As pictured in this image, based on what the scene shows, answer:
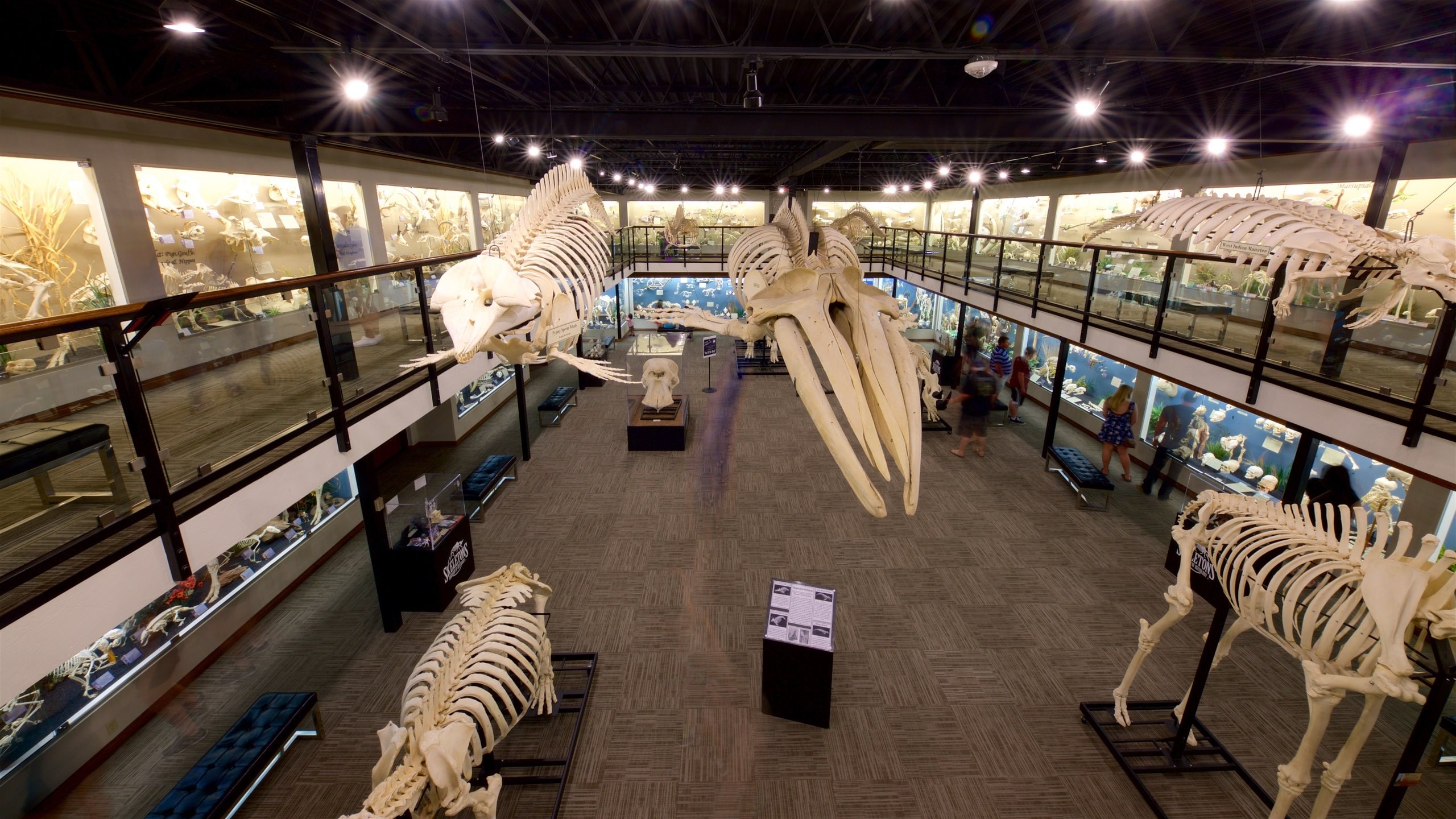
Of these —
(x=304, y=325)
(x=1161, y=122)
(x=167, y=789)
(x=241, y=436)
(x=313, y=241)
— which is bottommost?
(x=167, y=789)

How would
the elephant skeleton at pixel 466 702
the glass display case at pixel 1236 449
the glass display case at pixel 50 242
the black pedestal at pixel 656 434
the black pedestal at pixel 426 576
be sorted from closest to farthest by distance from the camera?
the elephant skeleton at pixel 466 702
the glass display case at pixel 50 242
the black pedestal at pixel 426 576
the glass display case at pixel 1236 449
the black pedestal at pixel 656 434

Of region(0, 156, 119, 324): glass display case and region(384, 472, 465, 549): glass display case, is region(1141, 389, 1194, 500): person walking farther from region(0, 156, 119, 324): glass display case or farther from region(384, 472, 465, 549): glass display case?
region(0, 156, 119, 324): glass display case

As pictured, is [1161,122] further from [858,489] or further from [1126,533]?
[858,489]

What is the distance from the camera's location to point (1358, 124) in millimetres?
6680

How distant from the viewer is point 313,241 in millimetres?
7047

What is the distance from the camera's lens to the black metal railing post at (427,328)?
19.6 ft

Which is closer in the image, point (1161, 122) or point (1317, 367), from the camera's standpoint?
point (1317, 367)

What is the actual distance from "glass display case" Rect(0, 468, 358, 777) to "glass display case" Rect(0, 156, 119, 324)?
8.99ft

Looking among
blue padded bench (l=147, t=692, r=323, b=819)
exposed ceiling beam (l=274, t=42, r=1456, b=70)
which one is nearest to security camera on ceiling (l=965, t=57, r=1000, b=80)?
exposed ceiling beam (l=274, t=42, r=1456, b=70)

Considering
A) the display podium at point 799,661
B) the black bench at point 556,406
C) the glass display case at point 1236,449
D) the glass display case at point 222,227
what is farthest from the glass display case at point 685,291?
the display podium at point 799,661

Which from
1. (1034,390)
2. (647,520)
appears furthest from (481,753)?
(1034,390)

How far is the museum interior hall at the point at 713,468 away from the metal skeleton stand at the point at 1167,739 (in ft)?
0.14

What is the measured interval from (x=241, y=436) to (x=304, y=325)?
0.99m

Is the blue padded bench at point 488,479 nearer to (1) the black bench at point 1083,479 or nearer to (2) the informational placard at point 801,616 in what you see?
(2) the informational placard at point 801,616
